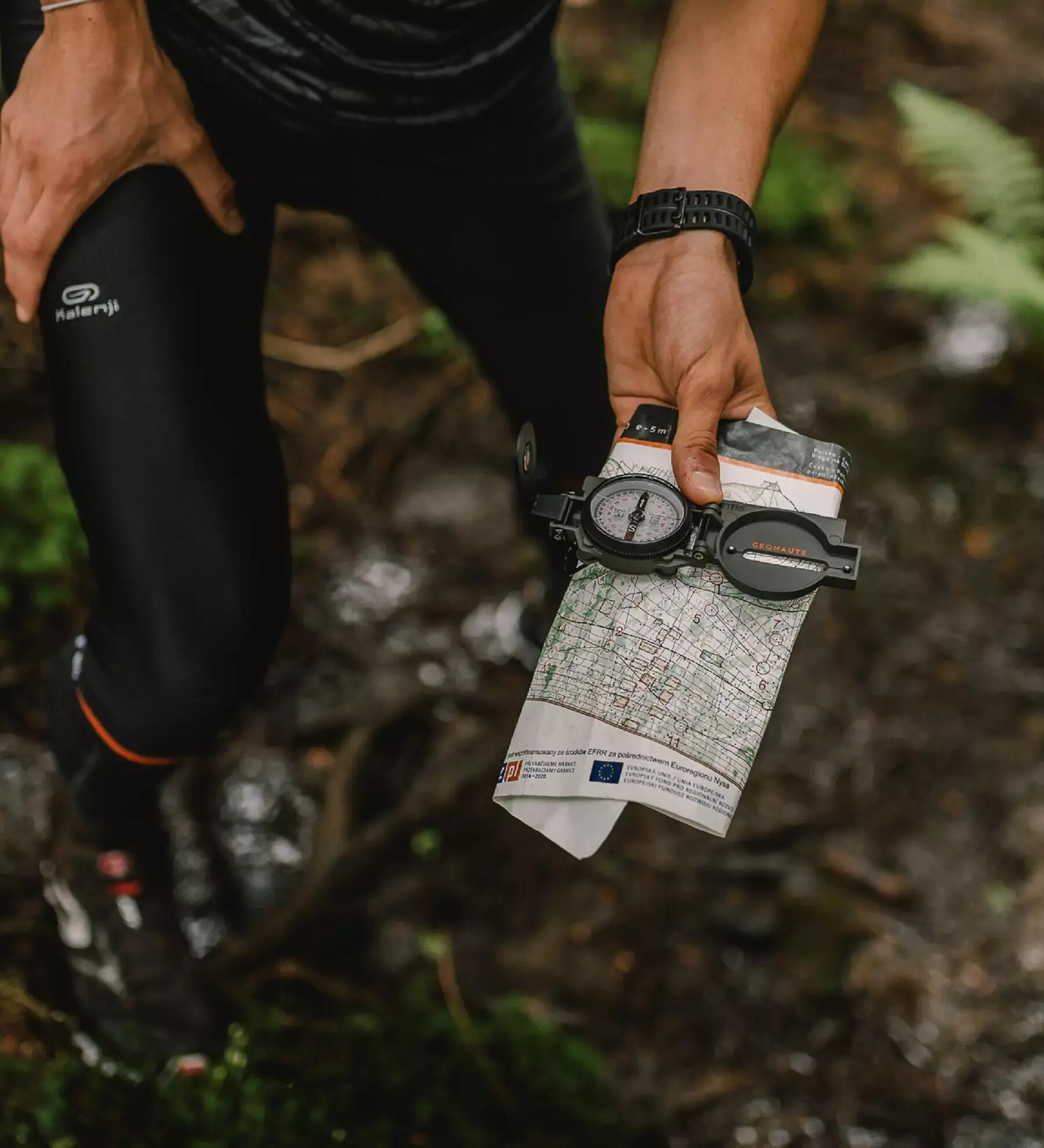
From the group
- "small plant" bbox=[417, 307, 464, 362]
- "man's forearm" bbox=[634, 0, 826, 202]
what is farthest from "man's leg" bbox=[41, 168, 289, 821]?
"small plant" bbox=[417, 307, 464, 362]

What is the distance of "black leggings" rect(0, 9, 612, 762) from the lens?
1675 millimetres

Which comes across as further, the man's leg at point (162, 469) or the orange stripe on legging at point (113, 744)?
the orange stripe on legging at point (113, 744)

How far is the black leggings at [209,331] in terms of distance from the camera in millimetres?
1675

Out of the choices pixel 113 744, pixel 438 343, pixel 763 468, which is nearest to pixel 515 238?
pixel 763 468

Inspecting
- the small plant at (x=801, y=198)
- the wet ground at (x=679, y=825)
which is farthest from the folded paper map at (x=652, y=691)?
the small plant at (x=801, y=198)

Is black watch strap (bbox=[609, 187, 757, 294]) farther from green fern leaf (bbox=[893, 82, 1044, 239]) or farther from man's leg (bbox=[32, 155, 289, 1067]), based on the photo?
green fern leaf (bbox=[893, 82, 1044, 239])

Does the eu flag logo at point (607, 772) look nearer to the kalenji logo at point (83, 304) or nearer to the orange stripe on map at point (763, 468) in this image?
the orange stripe on map at point (763, 468)

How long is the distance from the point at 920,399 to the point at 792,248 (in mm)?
1022

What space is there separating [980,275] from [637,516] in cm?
284

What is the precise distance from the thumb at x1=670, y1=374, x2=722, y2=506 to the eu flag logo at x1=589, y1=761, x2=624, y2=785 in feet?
1.51

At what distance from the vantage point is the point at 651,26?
219 inches

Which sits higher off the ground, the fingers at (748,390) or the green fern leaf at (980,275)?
the fingers at (748,390)

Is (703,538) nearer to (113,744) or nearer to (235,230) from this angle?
(235,230)

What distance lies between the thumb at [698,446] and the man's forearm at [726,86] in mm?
421
